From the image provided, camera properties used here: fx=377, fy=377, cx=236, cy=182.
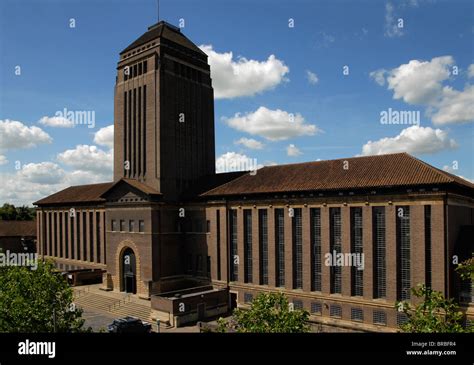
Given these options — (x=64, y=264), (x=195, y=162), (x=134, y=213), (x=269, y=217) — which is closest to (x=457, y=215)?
→ (x=269, y=217)

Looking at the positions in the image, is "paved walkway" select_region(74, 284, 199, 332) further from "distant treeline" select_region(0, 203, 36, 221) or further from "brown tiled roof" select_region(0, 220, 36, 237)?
"distant treeline" select_region(0, 203, 36, 221)

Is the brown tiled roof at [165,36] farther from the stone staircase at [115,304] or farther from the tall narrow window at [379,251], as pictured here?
the tall narrow window at [379,251]

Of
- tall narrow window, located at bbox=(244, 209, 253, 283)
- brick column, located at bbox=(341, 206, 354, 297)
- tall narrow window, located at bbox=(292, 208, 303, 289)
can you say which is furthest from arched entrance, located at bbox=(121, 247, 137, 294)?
brick column, located at bbox=(341, 206, 354, 297)

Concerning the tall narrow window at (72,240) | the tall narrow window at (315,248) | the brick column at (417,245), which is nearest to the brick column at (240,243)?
the tall narrow window at (315,248)

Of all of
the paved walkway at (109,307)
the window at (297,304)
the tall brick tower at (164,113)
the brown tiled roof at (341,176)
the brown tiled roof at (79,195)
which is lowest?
the paved walkway at (109,307)

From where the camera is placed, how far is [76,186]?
73.2 metres

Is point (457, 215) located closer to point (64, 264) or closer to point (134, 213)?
point (134, 213)

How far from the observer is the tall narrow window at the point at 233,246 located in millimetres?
43969

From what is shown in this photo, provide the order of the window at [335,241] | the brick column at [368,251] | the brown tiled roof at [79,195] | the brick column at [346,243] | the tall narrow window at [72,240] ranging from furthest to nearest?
the tall narrow window at [72,240] < the brown tiled roof at [79,195] < the window at [335,241] < the brick column at [346,243] < the brick column at [368,251]

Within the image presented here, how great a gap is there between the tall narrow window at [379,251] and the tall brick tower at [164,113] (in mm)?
25936

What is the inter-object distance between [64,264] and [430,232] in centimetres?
6046

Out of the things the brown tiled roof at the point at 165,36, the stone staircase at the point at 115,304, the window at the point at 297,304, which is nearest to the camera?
the window at the point at 297,304

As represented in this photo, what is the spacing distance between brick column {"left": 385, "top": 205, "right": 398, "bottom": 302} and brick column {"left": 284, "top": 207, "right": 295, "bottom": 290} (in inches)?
375

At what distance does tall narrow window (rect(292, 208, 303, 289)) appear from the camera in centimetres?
3859
